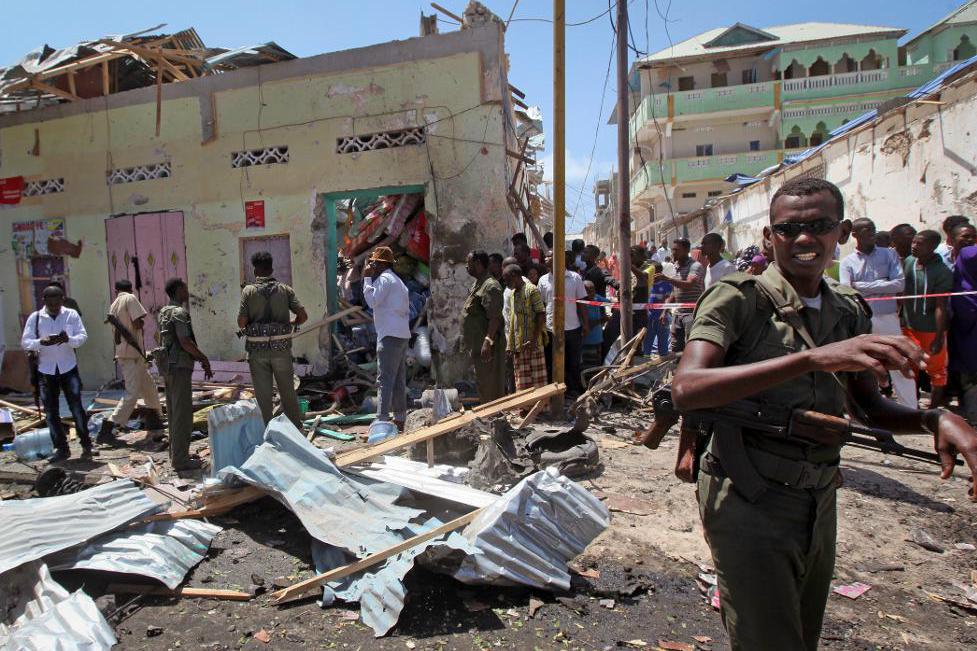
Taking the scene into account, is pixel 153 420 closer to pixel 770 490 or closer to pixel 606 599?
pixel 606 599

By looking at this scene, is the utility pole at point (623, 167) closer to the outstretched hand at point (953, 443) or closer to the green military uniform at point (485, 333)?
the green military uniform at point (485, 333)

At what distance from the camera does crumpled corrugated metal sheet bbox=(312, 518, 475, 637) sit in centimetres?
267

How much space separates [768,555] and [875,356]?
590mm

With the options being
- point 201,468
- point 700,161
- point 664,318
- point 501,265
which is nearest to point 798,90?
point 700,161

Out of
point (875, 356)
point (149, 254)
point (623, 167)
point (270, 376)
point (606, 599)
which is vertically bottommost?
point (606, 599)

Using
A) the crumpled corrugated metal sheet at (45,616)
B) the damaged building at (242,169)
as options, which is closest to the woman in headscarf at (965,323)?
the damaged building at (242,169)

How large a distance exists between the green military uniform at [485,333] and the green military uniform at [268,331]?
1688 mm

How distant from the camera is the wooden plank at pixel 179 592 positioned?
2.99m

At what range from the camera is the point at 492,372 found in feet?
20.2

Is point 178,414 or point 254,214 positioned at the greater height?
point 254,214

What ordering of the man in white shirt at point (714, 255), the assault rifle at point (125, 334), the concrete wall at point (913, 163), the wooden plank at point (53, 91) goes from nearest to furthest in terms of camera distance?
the assault rifle at point (125, 334) < the man in white shirt at point (714, 255) < the concrete wall at point (913, 163) < the wooden plank at point (53, 91)

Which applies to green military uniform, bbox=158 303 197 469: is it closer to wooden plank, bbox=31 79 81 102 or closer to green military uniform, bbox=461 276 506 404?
green military uniform, bbox=461 276 506 404

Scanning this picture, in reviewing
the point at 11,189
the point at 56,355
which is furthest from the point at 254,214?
the point at 11,189

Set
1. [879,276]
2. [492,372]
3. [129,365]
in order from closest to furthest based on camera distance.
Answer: [879,276]
[492,372]
[129,365]
